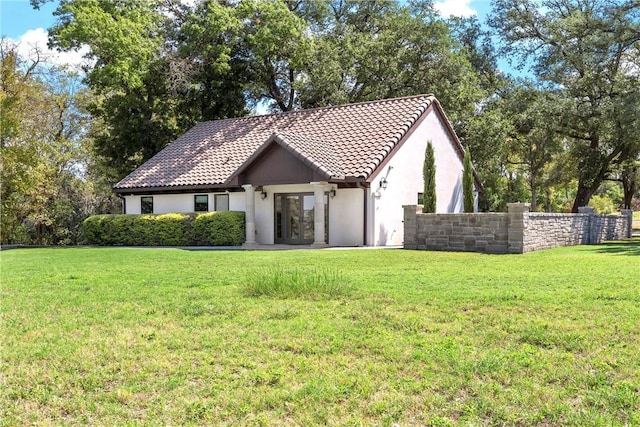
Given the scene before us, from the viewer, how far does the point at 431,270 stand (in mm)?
11125

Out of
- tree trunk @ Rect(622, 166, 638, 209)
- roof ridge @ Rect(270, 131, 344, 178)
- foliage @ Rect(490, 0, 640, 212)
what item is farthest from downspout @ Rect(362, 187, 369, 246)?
tree trunk @ Rect(622, 166, 638, 209)

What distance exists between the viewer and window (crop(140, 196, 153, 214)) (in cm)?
2572

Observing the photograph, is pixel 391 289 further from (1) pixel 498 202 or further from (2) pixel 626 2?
(1) pixel 498 202

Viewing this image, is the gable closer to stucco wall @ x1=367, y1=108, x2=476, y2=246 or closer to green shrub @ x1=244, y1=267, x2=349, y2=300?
stucco wall @ x1=367, y1=108, x2=476, y2=246

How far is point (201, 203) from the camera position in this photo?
2425 centimetres

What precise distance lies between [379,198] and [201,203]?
8.37 metres

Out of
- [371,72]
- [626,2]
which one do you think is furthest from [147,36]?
[626,2]

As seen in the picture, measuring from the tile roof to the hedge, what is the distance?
1729 mm

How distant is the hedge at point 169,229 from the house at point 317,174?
0.80 meters

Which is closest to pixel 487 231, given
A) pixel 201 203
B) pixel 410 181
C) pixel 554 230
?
pixel 554 230

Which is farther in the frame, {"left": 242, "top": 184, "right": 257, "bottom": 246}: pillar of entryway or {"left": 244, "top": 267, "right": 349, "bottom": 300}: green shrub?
{"left": 242, "top": 184, "right": 257, "bottom": 246}: pillar of entryway

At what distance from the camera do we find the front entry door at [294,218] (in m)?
21.7

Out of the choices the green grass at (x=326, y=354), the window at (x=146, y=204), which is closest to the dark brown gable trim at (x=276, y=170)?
the window at (x=146, y=204)

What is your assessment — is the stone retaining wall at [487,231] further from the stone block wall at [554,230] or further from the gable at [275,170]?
the gable at [275,170]
